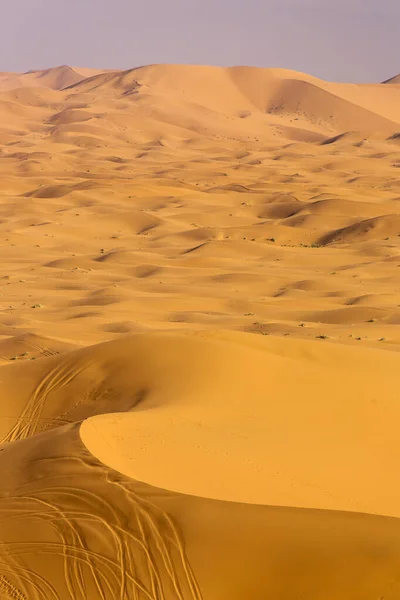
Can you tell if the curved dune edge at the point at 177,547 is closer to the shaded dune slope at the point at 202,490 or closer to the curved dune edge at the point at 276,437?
the shaded dune slope at the point at 202,490

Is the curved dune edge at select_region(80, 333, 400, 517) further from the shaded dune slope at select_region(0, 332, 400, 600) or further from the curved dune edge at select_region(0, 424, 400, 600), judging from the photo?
the curved dune edge at select_region(0, 424, 400, 600)

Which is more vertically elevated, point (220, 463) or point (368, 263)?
point (220, 463)

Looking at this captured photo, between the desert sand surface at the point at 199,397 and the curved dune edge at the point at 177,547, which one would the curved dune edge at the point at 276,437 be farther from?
the curved dune edge at the point at 177,547

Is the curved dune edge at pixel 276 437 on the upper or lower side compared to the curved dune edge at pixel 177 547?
lower

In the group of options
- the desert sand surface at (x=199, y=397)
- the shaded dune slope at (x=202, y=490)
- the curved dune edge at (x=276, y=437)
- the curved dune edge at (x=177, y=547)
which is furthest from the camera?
the curved dune edge at (x=276, y=437)

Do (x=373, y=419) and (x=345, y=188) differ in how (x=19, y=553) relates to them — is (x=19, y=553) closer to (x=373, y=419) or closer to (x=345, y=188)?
(x=373, y=419)

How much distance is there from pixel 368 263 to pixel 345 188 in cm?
2028

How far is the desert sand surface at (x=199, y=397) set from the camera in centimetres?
521

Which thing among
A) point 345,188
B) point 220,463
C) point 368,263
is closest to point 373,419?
point 220,463

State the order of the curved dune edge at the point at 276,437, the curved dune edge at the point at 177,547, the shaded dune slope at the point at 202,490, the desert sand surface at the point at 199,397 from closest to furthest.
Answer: the curved dune edge at the point at 177,547 < the shaded dune slope at the point at 202,490 < the desert sand surface at the point at 199,397 < the curved dune edge at the point at 276,437

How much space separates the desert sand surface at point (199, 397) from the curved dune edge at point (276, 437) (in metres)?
0.03

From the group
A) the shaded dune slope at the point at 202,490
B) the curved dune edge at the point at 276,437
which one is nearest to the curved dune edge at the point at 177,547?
the shaded dune slope at the point at 202,490

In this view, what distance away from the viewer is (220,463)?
6.77m

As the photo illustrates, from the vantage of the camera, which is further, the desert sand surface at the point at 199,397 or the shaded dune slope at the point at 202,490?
the desert sand surface at the point at 199,397
